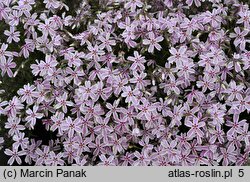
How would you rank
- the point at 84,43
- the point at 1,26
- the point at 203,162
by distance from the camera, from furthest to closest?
the point at 1,26, the point at 84,43, the point at 203,162

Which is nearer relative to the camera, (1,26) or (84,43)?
(84,43)

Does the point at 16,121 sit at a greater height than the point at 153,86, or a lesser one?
lesser

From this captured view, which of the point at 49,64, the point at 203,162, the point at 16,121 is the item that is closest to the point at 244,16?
the point at 203,162

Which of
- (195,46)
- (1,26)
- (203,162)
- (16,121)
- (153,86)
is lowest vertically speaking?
(203,162)

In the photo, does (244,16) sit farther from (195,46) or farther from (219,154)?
(219,154)

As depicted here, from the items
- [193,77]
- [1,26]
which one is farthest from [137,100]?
[1,26]

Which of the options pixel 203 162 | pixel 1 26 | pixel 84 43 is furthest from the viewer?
pixel 1 26
